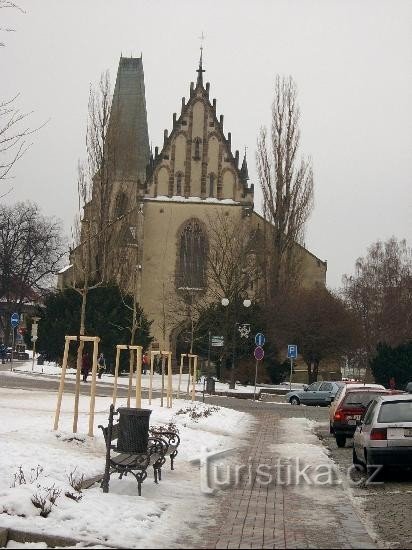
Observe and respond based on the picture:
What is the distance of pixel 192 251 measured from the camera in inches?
2554

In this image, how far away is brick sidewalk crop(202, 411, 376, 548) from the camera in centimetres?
834

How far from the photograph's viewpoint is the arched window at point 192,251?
6450 centimetres

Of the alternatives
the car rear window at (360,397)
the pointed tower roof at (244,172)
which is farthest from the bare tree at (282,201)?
the car rear window at (360,397)

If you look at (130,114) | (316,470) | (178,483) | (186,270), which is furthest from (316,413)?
(130,114)

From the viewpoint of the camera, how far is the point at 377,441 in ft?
43.4

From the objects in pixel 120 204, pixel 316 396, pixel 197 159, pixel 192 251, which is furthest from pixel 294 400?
pixel 197 159

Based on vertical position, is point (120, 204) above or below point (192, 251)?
above

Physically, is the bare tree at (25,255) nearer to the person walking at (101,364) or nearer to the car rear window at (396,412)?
the person walking at (101,364)

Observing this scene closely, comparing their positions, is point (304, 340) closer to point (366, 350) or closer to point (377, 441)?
point (366, 350)

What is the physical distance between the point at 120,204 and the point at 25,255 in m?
10.1

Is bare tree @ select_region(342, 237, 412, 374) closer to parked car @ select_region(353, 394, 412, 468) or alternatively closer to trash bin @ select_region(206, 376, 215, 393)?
trash bin @ select_region(206, 376, 215, 393)

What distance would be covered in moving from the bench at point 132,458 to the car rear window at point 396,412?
348 cm

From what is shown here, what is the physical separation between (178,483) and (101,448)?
84.1 inches

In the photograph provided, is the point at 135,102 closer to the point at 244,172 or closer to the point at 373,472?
the point at 244,172
